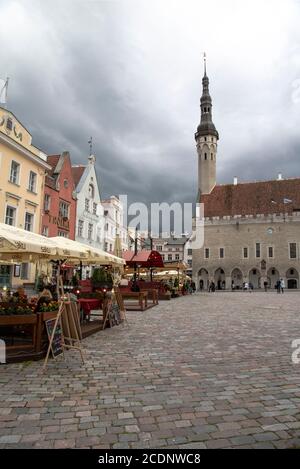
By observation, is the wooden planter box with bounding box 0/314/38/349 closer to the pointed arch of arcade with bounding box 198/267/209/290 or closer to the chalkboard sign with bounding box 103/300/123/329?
the chalkboard sign with bounding box 103/300/123/329

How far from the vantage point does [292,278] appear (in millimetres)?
54906

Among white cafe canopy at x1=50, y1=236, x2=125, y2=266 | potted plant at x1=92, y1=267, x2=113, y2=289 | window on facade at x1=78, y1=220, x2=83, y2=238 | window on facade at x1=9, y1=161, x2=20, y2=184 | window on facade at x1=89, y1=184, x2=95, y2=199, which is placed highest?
window on facade at x1=89, y1=184, x2=95, y2=199

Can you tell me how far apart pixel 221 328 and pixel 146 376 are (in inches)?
200

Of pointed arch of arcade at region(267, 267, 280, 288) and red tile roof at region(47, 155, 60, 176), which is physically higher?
red tile roof at region(47, 155, 60, 176)

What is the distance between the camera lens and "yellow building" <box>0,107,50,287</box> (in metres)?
21.6

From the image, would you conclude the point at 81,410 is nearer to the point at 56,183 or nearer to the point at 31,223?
the point at 31,223

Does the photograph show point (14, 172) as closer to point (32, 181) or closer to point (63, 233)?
point (32, 181)

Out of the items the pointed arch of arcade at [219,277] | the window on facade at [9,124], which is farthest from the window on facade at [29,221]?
the pointed arch of arcade at [219,277]

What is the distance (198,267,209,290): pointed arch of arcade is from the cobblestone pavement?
2037 inches

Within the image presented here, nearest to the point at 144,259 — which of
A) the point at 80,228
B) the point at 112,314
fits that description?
the point at 112,314

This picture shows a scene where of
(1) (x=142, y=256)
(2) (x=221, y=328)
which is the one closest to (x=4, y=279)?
(1) (x=142, y=256)

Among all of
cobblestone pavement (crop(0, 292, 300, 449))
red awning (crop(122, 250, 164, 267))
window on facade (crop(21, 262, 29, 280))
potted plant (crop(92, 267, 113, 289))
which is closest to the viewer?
cobblestone pavement (crop(0, 292, 300, 449))

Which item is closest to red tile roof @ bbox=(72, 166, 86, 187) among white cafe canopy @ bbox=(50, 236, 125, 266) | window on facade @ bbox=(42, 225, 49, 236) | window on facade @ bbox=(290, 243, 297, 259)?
window on facade @ bbox=(42, 225, 49, 236)

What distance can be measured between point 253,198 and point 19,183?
149 ft
